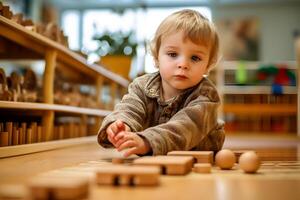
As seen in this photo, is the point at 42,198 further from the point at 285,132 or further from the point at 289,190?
the point at 285,132

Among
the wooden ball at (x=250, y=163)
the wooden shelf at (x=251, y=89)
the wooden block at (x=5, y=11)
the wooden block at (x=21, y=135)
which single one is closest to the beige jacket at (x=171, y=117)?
the wooden ball at (x=250, y=163)

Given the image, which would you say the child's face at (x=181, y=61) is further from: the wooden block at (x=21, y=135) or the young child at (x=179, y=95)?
the wooden block at (x=21, y=135)

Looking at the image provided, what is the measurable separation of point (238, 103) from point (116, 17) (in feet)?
6.88

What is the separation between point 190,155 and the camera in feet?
3.30

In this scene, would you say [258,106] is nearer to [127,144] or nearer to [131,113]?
[131,113]

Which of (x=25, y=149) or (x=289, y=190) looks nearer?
(x=289, y=190)

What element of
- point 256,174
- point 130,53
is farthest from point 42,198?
point 130,53

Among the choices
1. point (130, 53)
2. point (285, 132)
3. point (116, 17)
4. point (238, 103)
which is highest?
point (116, 17)

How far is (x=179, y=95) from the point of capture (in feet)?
4.22

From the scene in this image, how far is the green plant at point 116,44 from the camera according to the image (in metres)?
3.29

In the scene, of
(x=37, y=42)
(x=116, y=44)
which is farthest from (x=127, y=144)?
(x=116, y=44)

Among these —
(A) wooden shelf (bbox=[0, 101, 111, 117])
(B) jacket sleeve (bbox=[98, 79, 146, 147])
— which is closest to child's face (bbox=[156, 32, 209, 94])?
(B) jacket sleeve (bbox=[98, 79, 146, 147])

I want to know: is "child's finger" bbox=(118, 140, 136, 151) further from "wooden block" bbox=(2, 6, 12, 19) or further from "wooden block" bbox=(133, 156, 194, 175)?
"wooden block" bbox=(2, 6, 12, 19)

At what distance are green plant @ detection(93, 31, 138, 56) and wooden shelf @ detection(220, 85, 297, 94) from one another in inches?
78.3
